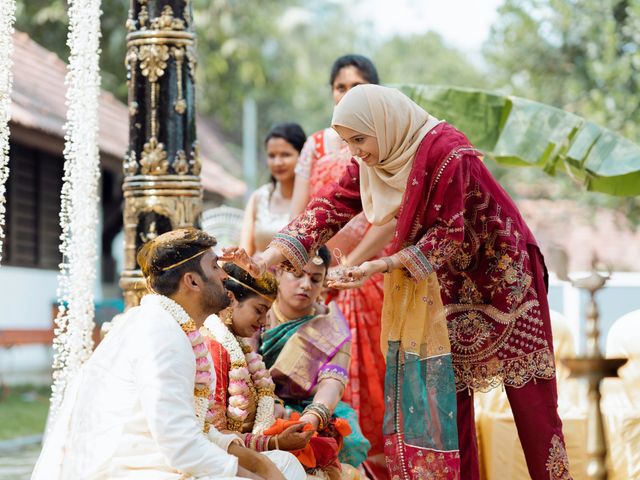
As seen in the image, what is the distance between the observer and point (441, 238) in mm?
4223

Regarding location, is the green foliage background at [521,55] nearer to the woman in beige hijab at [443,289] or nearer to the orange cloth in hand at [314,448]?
the woman in beige hijab at [443,289]

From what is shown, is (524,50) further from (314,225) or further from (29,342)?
(314,225)

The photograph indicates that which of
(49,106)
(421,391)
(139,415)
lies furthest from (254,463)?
(49,106)

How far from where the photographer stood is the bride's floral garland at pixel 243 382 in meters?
4.24

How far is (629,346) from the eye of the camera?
6477 mm

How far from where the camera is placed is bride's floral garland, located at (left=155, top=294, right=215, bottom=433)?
365 centimetres

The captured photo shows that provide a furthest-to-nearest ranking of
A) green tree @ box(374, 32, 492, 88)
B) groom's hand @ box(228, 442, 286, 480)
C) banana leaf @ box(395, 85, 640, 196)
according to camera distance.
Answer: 1. green tree @ box(374, 32, 492, 88)
2. banana leaf @ box(395, 85, 640, 196)
3. groom's hand @ box(228, 442, 286, 480)

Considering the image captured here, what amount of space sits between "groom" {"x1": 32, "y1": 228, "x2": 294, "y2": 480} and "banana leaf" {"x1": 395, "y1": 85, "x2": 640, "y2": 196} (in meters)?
4.14

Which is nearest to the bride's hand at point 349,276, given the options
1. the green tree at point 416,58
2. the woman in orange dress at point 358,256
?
the woman in orange dress at point 358,256

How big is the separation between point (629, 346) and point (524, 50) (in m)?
13.5

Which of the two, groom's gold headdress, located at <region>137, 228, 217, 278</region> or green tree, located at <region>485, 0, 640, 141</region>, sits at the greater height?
green tree, located at <region>485, 0, 640, 141</region>

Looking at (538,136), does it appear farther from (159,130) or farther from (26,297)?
(26,297)

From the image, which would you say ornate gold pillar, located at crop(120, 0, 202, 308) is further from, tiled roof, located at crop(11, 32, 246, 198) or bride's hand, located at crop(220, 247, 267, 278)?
tiled roof, located at crop(11, 32, 246, 198)

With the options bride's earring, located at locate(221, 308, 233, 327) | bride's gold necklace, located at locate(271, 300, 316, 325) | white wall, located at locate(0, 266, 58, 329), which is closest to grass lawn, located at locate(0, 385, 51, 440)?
white wall, located at locate(0, 266, 58, 329)
